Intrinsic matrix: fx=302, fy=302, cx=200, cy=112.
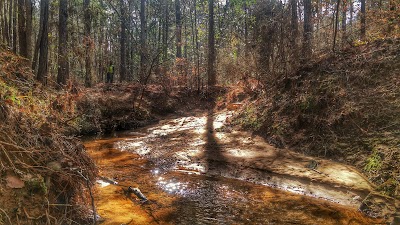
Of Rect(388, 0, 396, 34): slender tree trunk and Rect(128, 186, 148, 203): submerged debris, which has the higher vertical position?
Rect(388, 0, 396, 34): slender tree trunk

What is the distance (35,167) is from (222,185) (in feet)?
12.3

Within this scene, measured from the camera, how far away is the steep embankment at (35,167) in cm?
307

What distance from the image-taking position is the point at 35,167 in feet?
11.1

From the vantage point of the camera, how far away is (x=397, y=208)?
15.3 ft

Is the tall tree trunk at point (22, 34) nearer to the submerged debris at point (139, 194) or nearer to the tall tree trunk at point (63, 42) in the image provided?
the tall tree trunk at point (63, 42)

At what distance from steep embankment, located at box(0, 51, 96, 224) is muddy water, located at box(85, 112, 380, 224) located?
824mm

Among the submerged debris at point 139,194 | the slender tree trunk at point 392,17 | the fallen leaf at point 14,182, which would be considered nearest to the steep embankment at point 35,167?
the fallen leaf at point 14,182

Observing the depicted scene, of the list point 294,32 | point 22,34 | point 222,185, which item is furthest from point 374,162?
point 22,34

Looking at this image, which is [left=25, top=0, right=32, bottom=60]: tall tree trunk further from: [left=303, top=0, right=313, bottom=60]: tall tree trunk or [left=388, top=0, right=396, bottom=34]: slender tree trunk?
[left=388, top=0, right=396, bottom=34]: slender tree trunk

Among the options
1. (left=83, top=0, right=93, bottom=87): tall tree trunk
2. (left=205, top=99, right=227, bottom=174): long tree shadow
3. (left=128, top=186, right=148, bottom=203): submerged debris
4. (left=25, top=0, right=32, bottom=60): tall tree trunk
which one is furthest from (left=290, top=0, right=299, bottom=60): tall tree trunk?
(left=25, top=0, right=32, bottom=60): tall tree trunk

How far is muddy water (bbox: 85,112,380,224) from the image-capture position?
465cm

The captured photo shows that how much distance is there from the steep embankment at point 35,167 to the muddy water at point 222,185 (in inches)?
32.4

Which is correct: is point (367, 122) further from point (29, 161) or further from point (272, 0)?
point (272, 0)

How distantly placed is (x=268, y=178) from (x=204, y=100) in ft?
34.9
